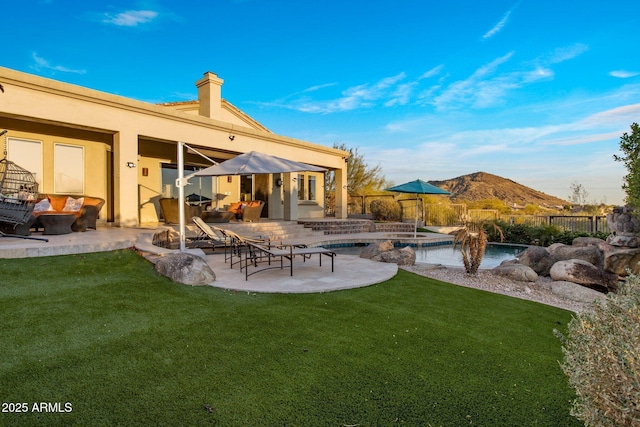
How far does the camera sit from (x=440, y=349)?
11.6 ft

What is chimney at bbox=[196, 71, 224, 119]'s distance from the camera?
15172 mm

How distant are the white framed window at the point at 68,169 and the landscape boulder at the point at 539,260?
44.9 feet

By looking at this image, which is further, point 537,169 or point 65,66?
point 537,169

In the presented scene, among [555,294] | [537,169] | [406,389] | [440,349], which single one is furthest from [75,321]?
[537,169]

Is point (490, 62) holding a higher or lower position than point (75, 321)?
higher

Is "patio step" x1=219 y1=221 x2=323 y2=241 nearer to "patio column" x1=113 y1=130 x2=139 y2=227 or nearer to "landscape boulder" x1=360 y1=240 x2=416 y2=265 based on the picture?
"patio column" x1=113 y1=130 x2=139 y2=227

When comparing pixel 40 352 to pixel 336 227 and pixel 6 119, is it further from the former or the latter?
pixel 336 227

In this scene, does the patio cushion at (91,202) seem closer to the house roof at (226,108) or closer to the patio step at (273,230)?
the patio step at (273,230)

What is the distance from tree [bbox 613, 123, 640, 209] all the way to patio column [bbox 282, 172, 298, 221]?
1184 centimetres

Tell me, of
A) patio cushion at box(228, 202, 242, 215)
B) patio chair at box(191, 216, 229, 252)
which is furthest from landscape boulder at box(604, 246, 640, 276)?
patio cushion at box(228, 202, 242, 215)

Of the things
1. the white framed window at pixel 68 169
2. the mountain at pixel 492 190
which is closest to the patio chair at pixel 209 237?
the white framed window at pixel 68 169

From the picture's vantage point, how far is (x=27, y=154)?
10.2 m

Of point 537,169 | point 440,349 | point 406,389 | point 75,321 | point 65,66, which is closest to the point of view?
point 406,389

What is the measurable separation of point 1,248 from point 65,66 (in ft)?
40.4
